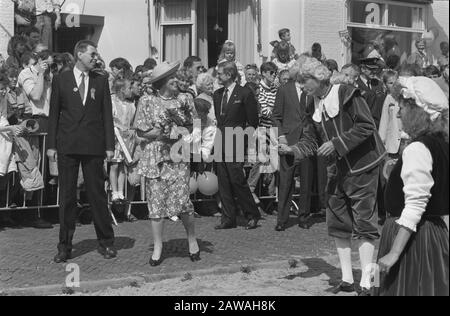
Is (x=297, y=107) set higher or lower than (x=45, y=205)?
higher

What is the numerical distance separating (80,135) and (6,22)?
6862 mm

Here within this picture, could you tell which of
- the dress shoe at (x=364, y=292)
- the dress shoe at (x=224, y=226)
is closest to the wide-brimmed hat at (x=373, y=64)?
the dress shoe at (x=224, y=226)

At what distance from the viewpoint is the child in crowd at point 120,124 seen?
1152 centimetres

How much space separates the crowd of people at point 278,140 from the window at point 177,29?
11.3 feet

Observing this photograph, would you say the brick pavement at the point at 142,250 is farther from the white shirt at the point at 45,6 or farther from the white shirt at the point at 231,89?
the white shirt at the point at 45,6

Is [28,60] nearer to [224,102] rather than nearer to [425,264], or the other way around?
[224,102]

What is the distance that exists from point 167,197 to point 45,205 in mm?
3179

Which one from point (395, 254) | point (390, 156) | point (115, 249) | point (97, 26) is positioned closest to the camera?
point (395, 254)

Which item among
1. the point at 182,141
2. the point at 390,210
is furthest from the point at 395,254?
the point at 182,141

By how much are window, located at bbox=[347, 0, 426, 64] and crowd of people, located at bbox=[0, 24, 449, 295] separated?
9.92ft

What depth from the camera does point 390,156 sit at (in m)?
11.1

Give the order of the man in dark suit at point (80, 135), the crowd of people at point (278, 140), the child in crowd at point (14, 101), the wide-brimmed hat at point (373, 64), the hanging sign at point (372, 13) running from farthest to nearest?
the hanging sign at point (372, 13)
the wide-brimmed hat at point (373, 64)
the child in crowd at point (14, 101)
the man in dark suit at point (80, 135)
the crowd of people at point (278, 140)
